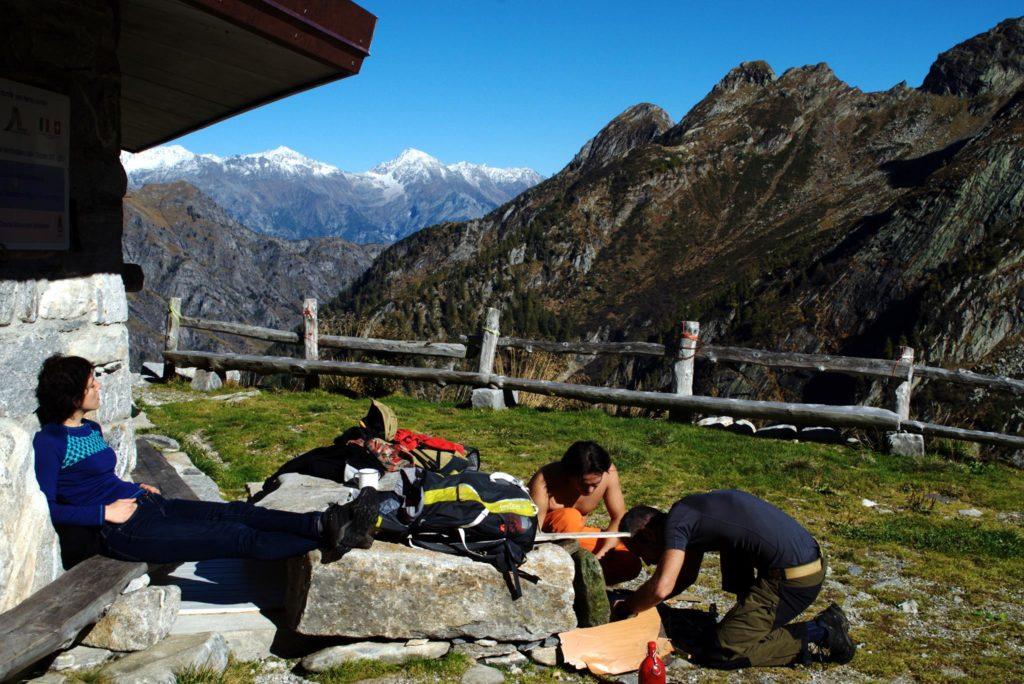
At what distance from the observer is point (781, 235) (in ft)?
248

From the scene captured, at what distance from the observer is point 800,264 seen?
62812 millimetres

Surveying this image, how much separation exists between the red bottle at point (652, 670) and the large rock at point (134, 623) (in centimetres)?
220

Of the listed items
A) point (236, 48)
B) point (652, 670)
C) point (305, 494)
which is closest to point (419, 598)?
point (652, 670)

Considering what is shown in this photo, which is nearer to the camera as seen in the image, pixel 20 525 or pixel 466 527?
pixel 20 525

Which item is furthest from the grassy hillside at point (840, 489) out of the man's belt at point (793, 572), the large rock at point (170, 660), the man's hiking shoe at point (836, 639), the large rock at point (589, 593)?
the large rock at point (170, 660)

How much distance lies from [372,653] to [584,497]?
5.61 feet

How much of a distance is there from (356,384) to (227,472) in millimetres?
4708

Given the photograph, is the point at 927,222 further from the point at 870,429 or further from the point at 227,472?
the point at 227,472

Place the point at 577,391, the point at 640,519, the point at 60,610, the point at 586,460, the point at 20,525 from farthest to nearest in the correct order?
the point at 577,391 < the point at 586,460 < the point at 640,519 < the point at 20,525 < the point at 60,610

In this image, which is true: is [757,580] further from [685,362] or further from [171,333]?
[171,333]

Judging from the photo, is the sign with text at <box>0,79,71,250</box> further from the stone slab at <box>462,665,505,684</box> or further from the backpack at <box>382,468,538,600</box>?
the stone slab at <box>462,665,505,684</box>

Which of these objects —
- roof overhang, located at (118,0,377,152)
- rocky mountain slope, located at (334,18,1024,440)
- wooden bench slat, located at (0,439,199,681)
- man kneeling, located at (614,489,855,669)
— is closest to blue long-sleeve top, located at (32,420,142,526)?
wooden bench slat, located at (0,439,199,681)

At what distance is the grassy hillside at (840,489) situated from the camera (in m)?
4.39

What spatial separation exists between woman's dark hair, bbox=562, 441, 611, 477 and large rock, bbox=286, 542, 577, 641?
642 mm
